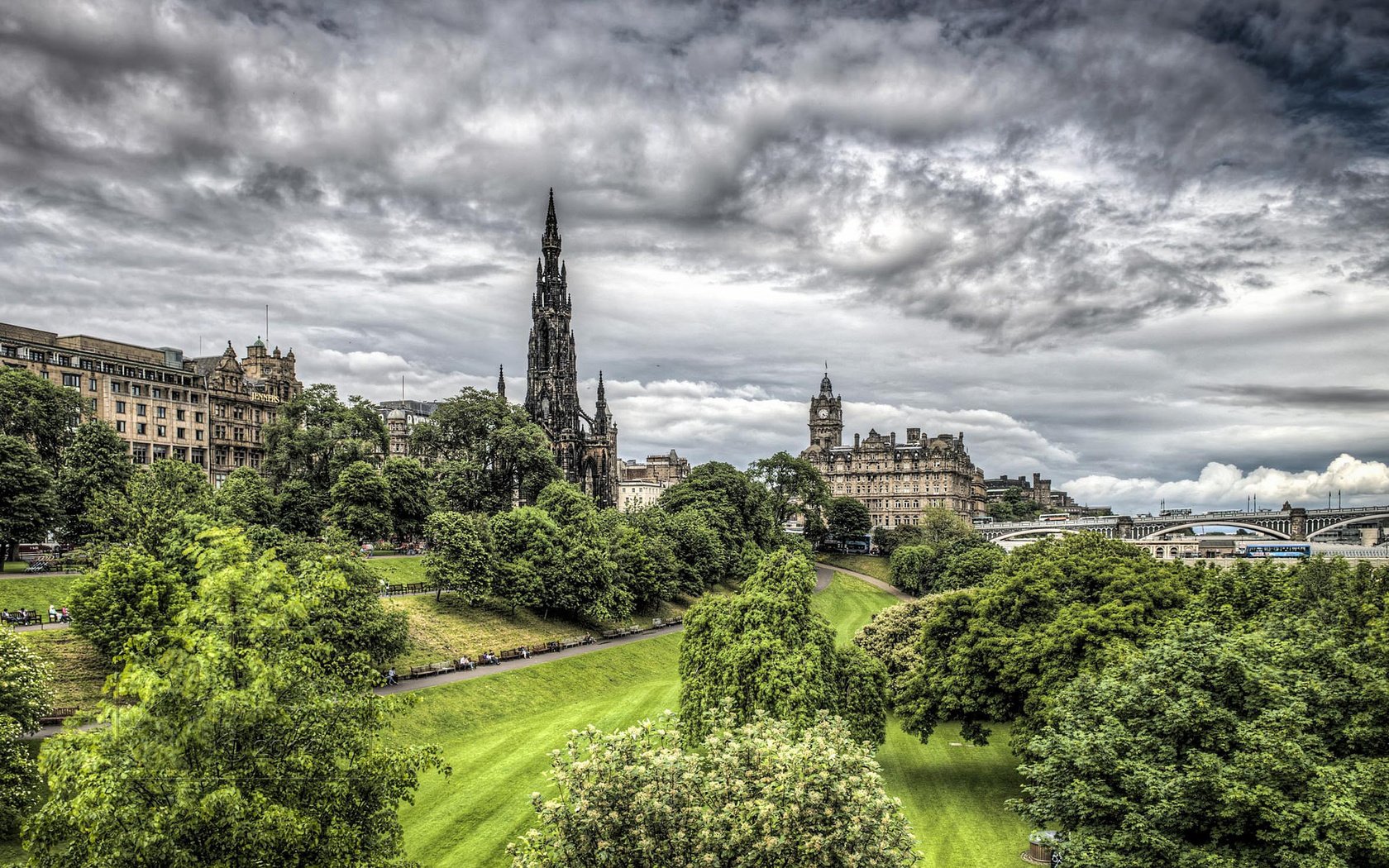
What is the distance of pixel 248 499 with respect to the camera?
59.6 meters

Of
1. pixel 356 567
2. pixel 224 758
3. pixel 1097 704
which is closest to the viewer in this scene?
pixel 224 758

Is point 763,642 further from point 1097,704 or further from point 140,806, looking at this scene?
point 140,806

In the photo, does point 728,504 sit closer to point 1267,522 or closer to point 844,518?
point 844,518

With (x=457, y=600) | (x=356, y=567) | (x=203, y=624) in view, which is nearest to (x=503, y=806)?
(x=356, y=567)

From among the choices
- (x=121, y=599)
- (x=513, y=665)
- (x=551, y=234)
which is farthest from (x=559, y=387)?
(x=121, y=599)

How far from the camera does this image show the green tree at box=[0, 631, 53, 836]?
24531mm

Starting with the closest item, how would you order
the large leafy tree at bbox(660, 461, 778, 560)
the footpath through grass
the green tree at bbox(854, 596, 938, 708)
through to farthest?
the footpath through grass < the green tree at bbox(854, 596, 938, 708) < the large leafy tree at bbox(660, 461, 778, 560)

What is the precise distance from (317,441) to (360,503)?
8058 mm

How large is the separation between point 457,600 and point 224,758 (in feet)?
159

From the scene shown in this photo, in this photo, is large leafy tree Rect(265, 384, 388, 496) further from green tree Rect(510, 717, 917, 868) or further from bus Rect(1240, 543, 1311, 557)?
bus Rect(1240, 543, 1311, 557)

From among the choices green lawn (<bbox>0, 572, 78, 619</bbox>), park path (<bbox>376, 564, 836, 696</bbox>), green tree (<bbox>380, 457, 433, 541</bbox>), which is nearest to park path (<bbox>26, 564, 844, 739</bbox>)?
park path (<bbox>376, 564, 836, 696</bbox>)

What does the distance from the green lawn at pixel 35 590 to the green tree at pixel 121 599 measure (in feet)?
38.3

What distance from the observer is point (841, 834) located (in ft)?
54.9

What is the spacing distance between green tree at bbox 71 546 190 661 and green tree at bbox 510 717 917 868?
88.2 feet
